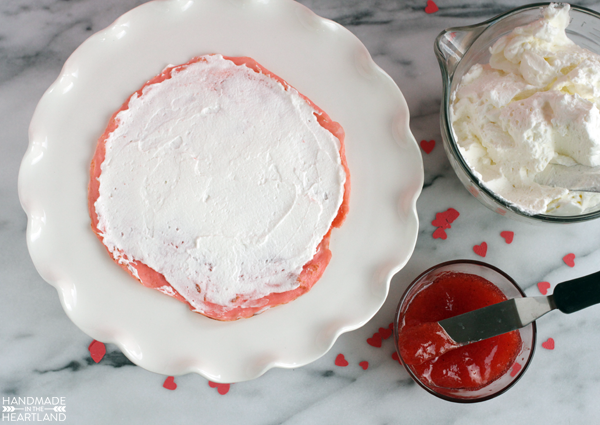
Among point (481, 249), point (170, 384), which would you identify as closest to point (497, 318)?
point (481, 249)

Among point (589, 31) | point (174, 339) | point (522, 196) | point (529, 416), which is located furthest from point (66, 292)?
point (589, 31)

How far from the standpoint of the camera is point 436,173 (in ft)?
4.44

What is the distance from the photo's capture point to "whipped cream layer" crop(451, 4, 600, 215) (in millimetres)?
1033

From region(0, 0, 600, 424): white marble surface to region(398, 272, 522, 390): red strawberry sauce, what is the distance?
0.11 metres

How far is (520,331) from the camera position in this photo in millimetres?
1223

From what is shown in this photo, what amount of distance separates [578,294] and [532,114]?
1.49 ft

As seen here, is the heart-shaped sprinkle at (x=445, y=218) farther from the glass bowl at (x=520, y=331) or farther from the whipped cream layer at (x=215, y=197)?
the whipped cream layer at (x=215, y=197)

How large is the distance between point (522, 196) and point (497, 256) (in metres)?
0.28

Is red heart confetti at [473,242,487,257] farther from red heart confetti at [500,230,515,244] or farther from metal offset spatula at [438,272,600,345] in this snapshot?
metal offset spatula at [438,272,600,345]

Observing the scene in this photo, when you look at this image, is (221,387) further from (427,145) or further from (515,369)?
(427,145)

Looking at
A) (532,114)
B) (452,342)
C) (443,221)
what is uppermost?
(532,114)

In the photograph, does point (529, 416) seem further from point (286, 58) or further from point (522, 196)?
point (286, 58)

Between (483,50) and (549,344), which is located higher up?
(483,50)

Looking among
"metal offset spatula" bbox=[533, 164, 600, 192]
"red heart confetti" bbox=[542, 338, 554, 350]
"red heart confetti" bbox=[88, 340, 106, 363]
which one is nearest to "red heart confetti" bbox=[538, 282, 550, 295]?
"red heart confetti" bbox=[542, 338, 554, 350]
